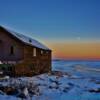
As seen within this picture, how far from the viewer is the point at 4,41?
116 ft

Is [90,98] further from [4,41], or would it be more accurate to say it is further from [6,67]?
[4,41]

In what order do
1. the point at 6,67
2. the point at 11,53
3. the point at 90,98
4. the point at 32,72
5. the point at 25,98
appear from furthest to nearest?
the point at 32,72
the point at 11,53
the point at 6,67
the point at 90,98
the point at 25,98

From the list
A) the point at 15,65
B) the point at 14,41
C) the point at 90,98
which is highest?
the point at 14,41

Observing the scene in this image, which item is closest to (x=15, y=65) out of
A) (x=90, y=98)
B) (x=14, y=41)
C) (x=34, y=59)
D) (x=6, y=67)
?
(x=6, y=67)

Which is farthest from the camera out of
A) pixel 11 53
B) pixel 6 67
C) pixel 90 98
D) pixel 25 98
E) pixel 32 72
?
pixel 32 72

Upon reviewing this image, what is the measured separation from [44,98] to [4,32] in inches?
796

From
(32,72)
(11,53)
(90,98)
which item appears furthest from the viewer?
(32,72)

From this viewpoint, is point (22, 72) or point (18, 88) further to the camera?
point (22, 72)

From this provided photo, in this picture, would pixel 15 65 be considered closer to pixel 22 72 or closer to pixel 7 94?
pixel 22 72

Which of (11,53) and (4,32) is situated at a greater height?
(4,32)

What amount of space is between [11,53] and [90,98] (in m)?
19.3

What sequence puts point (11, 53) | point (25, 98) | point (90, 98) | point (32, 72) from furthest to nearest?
point (32, 72) < point (11, 53) < point (90, 98) < point (25, 98)

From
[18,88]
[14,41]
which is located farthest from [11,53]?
[18,88]

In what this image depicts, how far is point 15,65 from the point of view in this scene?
33188 millimetres
